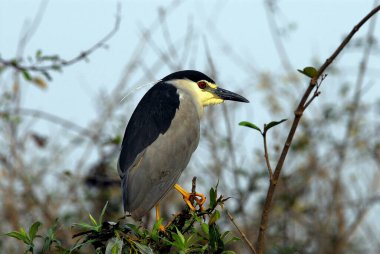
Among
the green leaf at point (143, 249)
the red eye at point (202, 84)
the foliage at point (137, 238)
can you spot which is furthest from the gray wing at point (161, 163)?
the green leaf at point (143, 249)

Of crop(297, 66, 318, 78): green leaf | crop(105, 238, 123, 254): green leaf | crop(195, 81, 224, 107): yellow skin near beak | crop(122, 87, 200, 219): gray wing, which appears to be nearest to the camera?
crop(297, 66, 318, 78): green leaf

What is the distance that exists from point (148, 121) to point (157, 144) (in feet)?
0.50

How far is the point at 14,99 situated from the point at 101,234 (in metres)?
3.68

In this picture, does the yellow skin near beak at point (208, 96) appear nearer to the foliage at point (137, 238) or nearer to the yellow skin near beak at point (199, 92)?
the yellow skin near beak at point (199, 92)

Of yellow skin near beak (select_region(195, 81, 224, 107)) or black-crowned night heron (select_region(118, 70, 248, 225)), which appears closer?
black-crowned night heron (select_region(118, 70, 248, 225))

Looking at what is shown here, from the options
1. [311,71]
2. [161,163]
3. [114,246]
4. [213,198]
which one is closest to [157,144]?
[161,163]

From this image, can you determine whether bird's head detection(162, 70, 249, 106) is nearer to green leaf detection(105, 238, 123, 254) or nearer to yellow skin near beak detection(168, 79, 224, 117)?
yellow skin near beak detection(168, 79, 224, 117)

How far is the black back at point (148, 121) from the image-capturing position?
3.57m

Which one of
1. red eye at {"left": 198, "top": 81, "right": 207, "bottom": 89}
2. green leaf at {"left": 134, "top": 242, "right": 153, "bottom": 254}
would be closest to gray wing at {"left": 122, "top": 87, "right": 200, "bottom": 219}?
red eye at {"left": 198, "top": 81, "right": 207, "bottom": 89}

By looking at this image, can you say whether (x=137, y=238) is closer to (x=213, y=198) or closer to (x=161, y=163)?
(x=213, y=198)

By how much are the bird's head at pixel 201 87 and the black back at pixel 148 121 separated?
0.88ft

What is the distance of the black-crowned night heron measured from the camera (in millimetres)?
3443

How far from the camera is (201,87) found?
4258 millimetres

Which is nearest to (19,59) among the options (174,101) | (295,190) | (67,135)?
(174,101)
